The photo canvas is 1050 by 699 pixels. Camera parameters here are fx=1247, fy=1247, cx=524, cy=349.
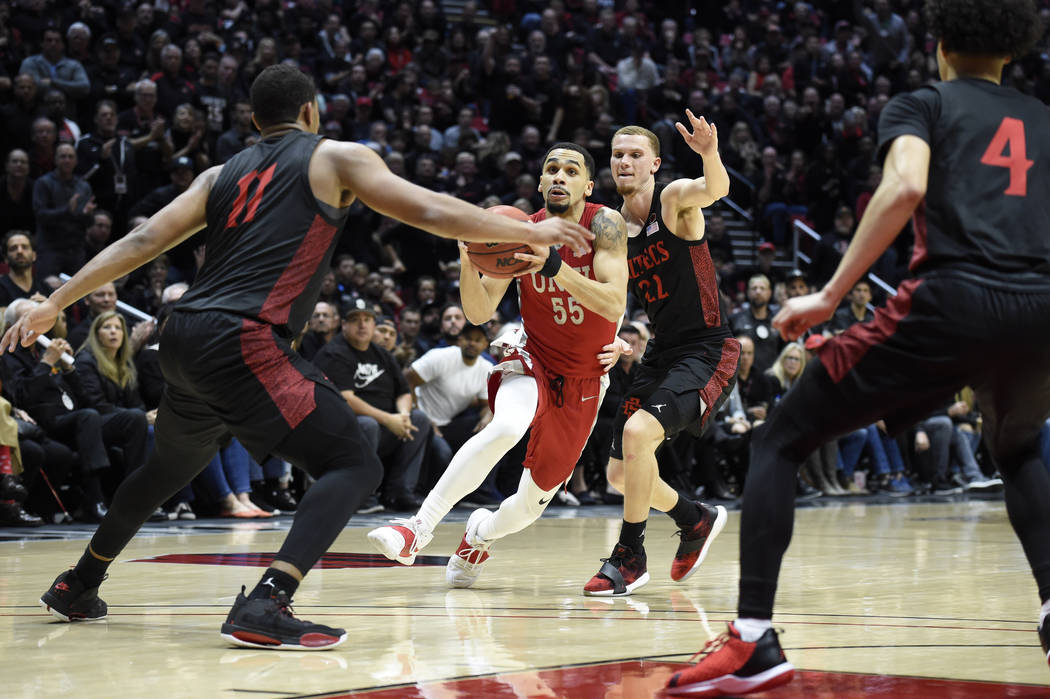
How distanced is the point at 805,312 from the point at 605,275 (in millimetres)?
2246

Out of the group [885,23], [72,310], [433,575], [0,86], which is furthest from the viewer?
[885,23]

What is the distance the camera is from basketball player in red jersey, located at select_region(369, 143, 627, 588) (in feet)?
17.4

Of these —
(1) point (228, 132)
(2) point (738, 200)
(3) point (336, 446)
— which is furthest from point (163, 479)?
(2) point (738, 200)

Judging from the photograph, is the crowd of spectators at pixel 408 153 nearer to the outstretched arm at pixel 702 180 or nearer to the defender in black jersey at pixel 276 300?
the outstretched arm at pixel 702 180

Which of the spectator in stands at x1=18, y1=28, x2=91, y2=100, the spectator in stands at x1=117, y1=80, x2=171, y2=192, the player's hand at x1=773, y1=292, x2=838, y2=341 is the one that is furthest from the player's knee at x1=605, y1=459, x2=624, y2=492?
the spectator in stands at x1=18, y1=28, x2=91, y2=100

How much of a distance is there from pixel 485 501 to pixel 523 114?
6.55 meters

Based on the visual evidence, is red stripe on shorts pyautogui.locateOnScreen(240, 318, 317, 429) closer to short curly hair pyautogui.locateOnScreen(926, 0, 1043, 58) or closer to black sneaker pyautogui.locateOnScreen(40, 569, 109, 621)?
black sneaker pyautogui.locateOnScreen(40, 569, 109, 621)

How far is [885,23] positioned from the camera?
2005 centimetres

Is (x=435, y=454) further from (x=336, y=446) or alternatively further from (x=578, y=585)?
(x=336, y=446)

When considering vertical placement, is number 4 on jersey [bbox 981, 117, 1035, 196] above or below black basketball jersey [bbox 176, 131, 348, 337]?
above

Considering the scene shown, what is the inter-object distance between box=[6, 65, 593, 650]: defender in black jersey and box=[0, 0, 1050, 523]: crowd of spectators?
10.3ft

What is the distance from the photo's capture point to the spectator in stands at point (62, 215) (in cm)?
1070

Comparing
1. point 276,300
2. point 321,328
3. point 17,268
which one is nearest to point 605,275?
point 276,300

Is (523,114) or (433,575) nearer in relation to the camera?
(433,575)
